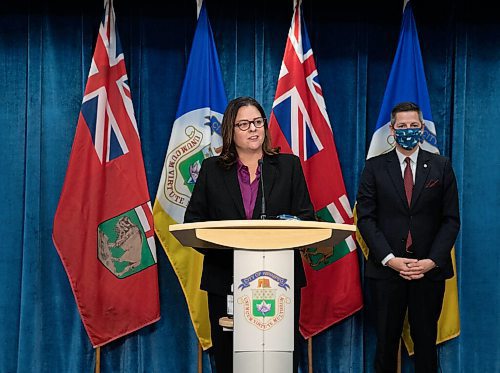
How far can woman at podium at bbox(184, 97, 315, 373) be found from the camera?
263 centimetres

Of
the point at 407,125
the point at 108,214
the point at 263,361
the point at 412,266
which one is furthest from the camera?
the point at 108,214

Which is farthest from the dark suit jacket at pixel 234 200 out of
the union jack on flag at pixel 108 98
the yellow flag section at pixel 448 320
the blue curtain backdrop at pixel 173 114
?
the yellow flag section at pixel 448 320

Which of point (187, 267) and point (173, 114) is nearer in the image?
point (187, 267)

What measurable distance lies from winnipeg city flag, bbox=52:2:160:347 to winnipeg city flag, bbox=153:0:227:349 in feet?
0.38

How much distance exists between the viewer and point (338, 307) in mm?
3877

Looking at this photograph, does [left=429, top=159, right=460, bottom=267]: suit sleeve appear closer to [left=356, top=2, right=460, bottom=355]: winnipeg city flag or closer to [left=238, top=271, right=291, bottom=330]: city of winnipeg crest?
[left=356, top=2, right=460, bottom=355]: winnipeg city flag

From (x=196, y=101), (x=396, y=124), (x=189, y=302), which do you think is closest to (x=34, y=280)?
(x=189, y=302)

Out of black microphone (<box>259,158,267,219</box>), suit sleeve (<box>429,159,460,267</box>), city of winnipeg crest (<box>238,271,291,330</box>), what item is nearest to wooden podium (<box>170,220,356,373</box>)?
city of winnipeg crest (<box>238,271,291,330</box>)

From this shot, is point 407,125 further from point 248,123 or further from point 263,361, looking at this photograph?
point 263,361

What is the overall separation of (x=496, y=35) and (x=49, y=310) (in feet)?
9.77

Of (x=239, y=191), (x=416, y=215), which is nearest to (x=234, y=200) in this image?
(x=239, y=191)

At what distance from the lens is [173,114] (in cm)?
401

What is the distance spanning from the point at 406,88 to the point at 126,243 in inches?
68.4

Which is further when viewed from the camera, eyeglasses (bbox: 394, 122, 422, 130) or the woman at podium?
eyeglasses (bbox: 394, 122, 422, 130)
